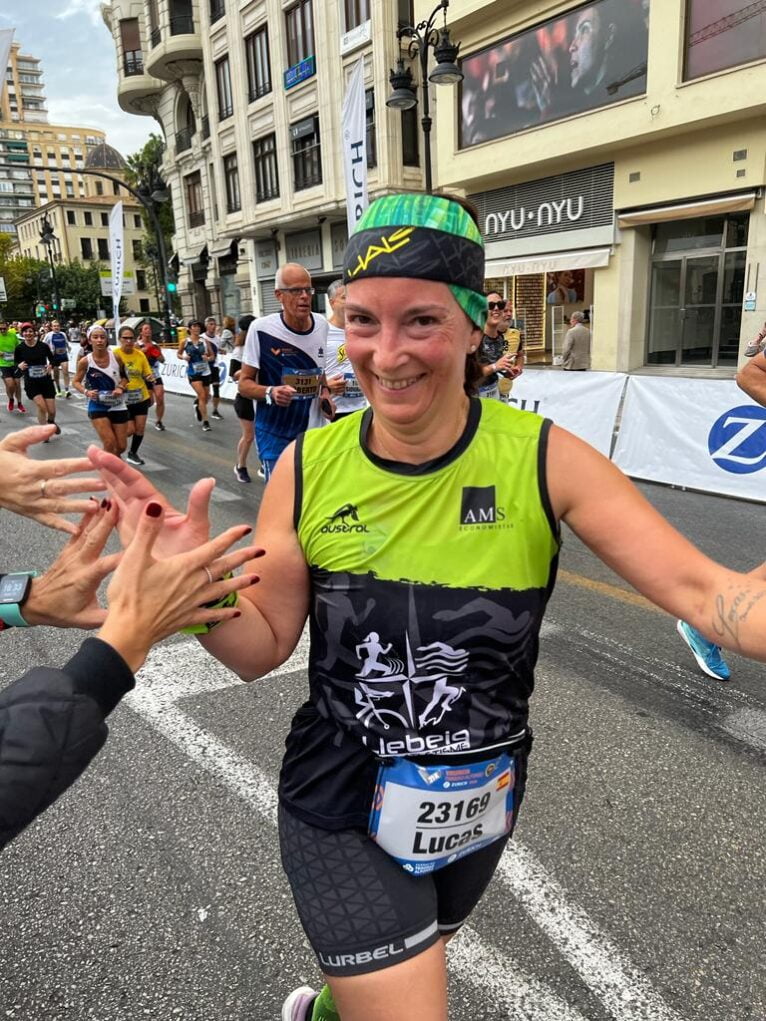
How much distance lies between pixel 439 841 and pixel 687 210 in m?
18.1

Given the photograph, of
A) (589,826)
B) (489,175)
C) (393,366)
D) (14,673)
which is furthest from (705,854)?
(489,175)

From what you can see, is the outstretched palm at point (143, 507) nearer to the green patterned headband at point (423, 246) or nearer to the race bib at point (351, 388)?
the green patterned headband at point (423, 246)

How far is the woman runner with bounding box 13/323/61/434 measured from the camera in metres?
14.5

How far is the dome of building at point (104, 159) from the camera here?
328ft

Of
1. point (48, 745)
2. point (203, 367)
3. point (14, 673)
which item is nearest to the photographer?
point (48, 745)

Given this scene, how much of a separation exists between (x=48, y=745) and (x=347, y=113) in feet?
37.4

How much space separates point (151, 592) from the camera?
1.26 m

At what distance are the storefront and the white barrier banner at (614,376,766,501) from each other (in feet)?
36.7

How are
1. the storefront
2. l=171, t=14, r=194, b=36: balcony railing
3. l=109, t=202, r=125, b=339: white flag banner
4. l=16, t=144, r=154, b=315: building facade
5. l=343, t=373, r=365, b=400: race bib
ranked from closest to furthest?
l=343, t=373, r=365, b=400: race bib < the storefront < l=109, t=202, r=125, b=339: white flag banner < l=171, t=14, r=194, b=36: balcony railing < l=16, t=144, r=154, b=315: building facade

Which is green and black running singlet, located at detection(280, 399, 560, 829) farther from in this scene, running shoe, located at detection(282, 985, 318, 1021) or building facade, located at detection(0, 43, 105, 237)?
building facade, located at detection(0, 43, 105, 237)

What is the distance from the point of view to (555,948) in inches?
92.8

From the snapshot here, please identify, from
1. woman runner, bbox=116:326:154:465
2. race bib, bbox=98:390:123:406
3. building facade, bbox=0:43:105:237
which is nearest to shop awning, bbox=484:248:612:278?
woman runner, bbox=116:326:154:465

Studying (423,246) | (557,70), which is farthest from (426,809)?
(557,70)

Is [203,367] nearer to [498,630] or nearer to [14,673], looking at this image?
[14,673]
